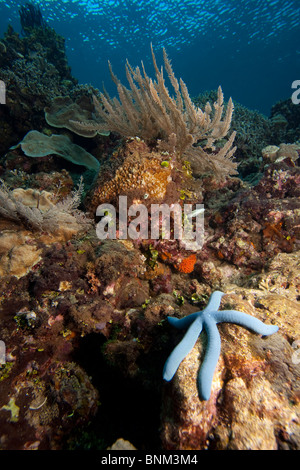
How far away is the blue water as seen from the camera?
3500 centimetres

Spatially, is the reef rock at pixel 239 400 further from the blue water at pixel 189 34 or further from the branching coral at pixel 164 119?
the blue water at pixel 189 34

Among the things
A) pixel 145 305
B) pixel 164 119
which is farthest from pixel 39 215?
pixel 164 119

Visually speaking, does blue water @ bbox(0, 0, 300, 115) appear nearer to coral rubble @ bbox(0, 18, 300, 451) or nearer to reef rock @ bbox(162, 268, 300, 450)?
coral rubble @ bbox(0, 18, 300, 451)

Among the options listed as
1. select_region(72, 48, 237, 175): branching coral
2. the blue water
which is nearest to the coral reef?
select_region(72, 48, 237, 175): branching coral

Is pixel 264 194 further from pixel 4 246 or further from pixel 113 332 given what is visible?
pixel 4 246

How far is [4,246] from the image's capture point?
3.13 metres

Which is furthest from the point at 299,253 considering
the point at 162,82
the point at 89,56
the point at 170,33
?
the point at 89,56

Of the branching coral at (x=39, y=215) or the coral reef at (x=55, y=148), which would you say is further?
the coral reef at (x=55, y=148)

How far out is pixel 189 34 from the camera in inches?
1799

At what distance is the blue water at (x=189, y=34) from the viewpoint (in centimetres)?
3500

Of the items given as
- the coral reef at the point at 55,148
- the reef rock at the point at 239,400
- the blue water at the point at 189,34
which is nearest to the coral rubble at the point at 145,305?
the reef rock at the point at 239,400
